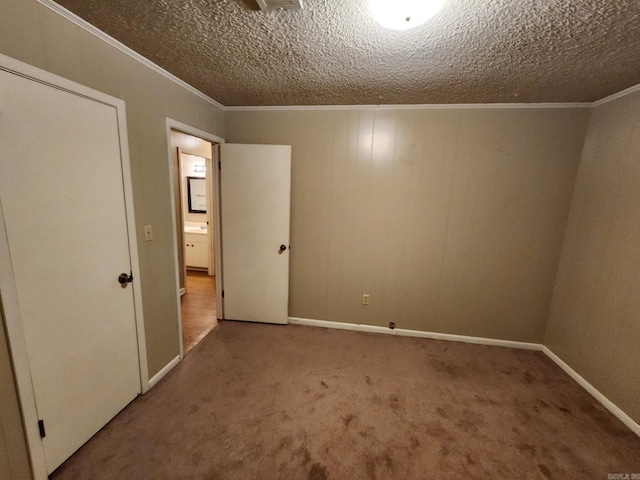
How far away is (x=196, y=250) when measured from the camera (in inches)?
183

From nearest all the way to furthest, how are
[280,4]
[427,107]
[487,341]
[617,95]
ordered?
[280,4] → [617,95] → [427,107] → [487,341]

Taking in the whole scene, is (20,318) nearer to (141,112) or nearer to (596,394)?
(141,112)

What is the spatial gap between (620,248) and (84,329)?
3668mm

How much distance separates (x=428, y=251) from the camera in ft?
8.88

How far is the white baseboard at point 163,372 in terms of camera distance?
2.01 m

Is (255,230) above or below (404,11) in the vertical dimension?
below

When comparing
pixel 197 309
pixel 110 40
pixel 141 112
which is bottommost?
pixel 197 309

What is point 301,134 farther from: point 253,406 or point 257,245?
point 253,406

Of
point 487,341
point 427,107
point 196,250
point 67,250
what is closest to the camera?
point 67,250

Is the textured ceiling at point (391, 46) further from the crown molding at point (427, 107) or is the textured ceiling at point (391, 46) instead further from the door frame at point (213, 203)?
the door frame at point (213, 203)

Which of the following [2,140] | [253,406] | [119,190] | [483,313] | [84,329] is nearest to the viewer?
[2,140]

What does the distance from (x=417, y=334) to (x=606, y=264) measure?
167 cm

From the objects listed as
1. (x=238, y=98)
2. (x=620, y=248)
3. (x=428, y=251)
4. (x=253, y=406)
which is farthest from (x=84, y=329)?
(x=620, y=248)

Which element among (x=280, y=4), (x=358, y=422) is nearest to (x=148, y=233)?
(x=280, y=4)
